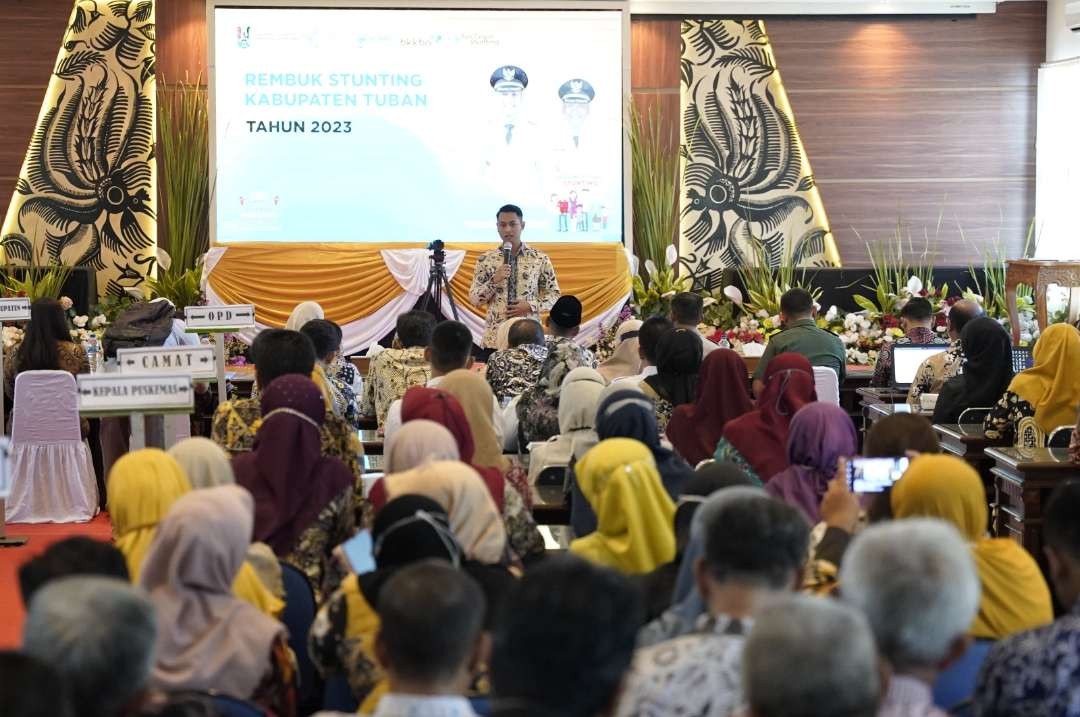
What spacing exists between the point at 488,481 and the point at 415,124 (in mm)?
7373

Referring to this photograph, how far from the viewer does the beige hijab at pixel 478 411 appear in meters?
4.89

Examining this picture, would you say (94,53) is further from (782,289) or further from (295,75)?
(782,289)

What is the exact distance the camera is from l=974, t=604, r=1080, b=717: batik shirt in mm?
2293

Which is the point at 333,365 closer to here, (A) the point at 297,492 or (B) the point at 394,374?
(B) the point at 394,374

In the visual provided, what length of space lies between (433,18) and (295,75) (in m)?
1.11

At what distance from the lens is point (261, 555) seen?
3457 millimetres

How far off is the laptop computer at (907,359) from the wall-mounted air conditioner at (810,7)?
4.15 m

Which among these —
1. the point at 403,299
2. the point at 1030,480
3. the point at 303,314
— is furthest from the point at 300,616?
the point at 403,299

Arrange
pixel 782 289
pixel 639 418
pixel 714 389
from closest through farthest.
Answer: pixel 639 418 → pixel 714 389 → pixel 782 289

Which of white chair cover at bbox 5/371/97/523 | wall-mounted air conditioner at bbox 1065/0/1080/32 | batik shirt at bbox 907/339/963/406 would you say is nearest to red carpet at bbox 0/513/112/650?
white chair cover at bbox 5/371/97/523

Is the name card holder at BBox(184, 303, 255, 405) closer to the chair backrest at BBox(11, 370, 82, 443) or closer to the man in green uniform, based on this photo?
the chair backrest at BBox(11, 370, 82, 443)

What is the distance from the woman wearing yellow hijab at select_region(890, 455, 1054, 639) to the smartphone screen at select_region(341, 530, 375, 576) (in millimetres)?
1139

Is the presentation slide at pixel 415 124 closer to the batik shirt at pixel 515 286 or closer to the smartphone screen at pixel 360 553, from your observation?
the batik shirt at pixel 515 286

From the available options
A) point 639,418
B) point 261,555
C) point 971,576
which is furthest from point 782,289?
point 971,576
